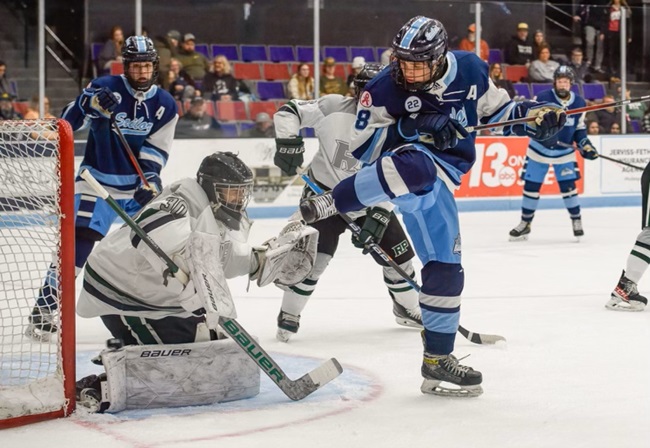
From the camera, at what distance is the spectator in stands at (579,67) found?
998 centimetres

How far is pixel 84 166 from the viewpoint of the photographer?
160 inches

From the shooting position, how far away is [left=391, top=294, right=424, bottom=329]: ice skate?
399 cm

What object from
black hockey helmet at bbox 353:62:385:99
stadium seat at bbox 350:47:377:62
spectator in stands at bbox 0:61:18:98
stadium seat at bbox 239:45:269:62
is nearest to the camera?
black hockey helmet at bbox 353:62:385:99

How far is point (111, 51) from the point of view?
836cm

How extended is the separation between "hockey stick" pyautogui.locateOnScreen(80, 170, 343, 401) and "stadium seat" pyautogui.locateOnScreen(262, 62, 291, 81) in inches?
249

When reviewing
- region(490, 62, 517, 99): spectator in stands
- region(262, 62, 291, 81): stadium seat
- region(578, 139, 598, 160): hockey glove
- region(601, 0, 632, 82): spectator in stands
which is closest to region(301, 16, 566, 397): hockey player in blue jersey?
region(578, 139, 598, 160): hockey glove

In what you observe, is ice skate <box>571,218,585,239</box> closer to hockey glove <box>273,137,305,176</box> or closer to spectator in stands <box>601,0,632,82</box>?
spectator in stands <box>601,0,632,82</box>

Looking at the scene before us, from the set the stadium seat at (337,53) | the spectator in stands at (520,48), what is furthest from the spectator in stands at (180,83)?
the spectator in stands at (520,48)

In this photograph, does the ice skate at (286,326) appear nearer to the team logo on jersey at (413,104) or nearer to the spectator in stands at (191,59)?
the team logo on jersey at (413,104)

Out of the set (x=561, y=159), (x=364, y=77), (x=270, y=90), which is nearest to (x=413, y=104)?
(x=364, y=77)

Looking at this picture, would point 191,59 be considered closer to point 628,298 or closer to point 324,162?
point 324,162

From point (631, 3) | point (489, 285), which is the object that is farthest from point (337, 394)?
point (631, 3)

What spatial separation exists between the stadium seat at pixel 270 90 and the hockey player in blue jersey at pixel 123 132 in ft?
16.0

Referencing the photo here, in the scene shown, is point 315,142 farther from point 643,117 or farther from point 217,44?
point 643,117
